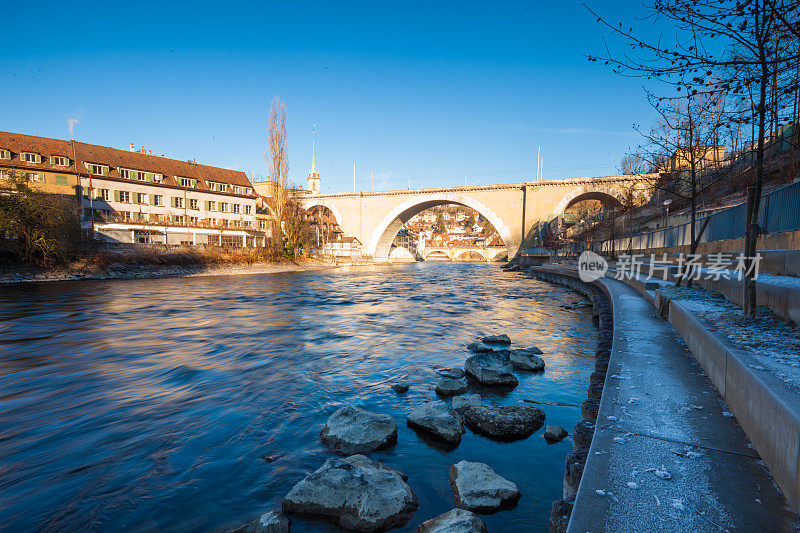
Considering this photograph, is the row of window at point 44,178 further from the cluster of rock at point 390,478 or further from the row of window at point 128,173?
the cluster of rock at point 390,478

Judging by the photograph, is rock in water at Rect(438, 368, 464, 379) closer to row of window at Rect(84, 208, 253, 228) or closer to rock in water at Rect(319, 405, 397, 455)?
rock in water at Rect(319, 405, 397, 455)

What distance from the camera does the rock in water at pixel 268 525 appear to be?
9.99 ft

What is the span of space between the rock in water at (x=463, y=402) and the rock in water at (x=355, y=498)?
1.89 meters

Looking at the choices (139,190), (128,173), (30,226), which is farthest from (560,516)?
(128,173)

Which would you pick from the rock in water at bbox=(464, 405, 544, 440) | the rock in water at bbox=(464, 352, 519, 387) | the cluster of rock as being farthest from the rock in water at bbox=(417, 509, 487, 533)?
the rock in water at bbox=(464, 352, 519, 387)

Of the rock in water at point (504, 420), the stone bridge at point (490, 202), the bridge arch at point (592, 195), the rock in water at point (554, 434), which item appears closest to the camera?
the rock in water at point (554, 434)

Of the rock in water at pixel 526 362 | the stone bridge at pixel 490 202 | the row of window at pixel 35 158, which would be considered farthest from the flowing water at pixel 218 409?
the stone bridge at pixel 490 202

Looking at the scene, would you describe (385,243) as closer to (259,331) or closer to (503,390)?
(259,331)

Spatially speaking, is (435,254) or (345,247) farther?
(435,254)

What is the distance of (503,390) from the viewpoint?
251 inches

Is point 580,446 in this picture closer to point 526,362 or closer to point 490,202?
point 526,362

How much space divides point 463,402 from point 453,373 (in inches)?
68.1

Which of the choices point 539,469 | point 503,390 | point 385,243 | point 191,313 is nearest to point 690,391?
point 539,469

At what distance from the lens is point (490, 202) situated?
56562 mm
